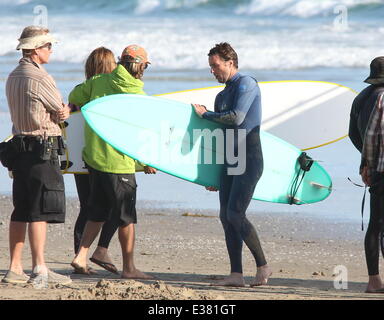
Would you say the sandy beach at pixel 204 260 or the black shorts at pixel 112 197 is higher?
the black shorts at pixel 112 197

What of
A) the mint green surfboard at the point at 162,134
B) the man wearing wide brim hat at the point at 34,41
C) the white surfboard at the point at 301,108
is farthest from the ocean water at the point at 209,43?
the man wearing wide brim hat at the point at 34,41

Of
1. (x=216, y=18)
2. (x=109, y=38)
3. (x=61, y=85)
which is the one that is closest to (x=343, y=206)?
(x=61, y=85)

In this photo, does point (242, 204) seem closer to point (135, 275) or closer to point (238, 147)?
point (238, 147)

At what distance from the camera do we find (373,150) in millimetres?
5105

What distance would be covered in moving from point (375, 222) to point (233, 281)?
36.8 inches

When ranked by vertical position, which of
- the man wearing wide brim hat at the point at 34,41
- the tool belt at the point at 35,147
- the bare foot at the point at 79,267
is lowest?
the bare foot at the point at 79,267

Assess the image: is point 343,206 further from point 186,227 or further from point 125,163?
point 125,163

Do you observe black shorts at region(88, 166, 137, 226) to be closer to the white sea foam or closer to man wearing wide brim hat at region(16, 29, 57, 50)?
man wearing wide brim hat at region(16, 29, 57, 50)

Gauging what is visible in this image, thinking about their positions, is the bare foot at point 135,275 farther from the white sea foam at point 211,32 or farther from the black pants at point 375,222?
the white sea foam at point 211,32

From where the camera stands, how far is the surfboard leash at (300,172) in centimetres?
623

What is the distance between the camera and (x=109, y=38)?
23.0 m

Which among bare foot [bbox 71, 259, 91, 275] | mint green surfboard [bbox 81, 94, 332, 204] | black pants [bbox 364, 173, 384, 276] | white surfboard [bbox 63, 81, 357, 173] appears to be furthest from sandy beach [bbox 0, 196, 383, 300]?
white surfboard [bbox 63, 81, 357, 173]

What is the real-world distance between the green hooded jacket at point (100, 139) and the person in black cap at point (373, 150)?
1.44 metres
